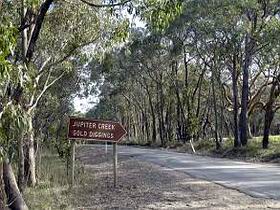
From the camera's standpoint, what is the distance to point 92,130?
1523 cm

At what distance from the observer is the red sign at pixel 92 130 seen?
15.1 m

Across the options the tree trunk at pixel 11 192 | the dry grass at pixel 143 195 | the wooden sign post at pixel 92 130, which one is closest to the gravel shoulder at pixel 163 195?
the dry grass at pixel 143 195

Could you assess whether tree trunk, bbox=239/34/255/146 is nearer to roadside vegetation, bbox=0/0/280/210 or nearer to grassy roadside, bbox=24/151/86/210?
roadside vegetation, bbox=0/0/280/210

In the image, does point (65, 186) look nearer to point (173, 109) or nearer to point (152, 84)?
point (152, 84)

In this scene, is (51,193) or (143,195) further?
(51,193)

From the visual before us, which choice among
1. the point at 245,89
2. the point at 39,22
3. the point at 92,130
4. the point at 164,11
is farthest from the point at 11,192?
the point at 245,89

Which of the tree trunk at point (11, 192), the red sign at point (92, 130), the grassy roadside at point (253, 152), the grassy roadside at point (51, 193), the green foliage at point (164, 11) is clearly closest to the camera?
the green foliage at point (164, 11)

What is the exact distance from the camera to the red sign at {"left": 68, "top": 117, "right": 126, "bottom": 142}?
15055mm

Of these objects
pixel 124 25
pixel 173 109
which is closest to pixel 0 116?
pixel 124 25

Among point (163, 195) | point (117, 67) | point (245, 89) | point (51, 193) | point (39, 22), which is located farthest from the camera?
point (117, 67)

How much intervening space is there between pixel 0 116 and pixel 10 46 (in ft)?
3.71

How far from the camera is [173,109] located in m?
61.2

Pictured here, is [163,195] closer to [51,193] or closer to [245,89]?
[51,193]

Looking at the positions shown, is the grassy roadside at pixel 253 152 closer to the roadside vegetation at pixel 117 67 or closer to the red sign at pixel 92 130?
the roadside vegetation at pixel 117 67
